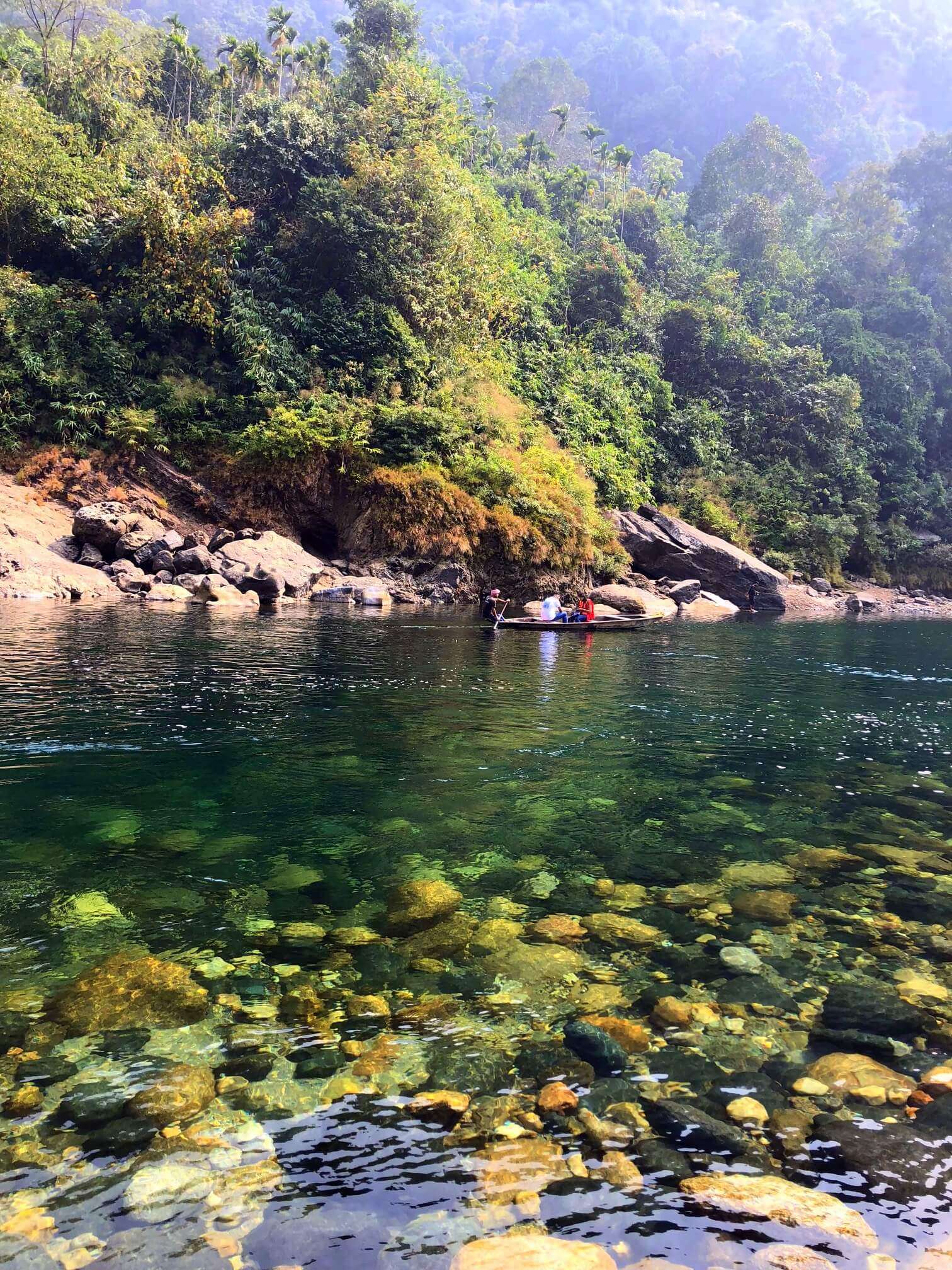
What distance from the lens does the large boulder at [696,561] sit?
3678cm

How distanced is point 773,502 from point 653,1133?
152 feet

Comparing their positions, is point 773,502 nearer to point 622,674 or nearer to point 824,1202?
point 622,674

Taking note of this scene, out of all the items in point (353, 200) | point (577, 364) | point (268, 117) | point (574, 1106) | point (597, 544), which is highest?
point (268, 117)

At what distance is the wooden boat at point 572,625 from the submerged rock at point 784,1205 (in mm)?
18819

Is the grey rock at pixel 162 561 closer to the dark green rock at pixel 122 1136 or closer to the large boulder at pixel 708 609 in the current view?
the large boulder at pixel 708 609

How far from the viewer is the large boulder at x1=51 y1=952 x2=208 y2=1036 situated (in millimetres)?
3512

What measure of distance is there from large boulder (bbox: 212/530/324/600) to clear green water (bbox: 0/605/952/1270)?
14268 millimetres

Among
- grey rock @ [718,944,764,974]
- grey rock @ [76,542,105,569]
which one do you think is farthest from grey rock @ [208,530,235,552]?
grey rock @ [718,944,764,974]

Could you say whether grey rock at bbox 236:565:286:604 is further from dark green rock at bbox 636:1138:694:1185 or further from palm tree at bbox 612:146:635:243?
palm tree at bbox 612:146:635:243

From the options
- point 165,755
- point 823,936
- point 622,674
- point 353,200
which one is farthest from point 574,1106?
point 353,200

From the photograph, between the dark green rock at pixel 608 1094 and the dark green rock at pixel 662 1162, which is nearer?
the dark green rock at pixel 662 1162

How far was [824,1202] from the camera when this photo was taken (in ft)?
8.44

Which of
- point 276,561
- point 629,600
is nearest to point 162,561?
point 276,561

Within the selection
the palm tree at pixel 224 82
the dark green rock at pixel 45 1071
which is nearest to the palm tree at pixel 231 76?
the palm tree at pixel 224 82
